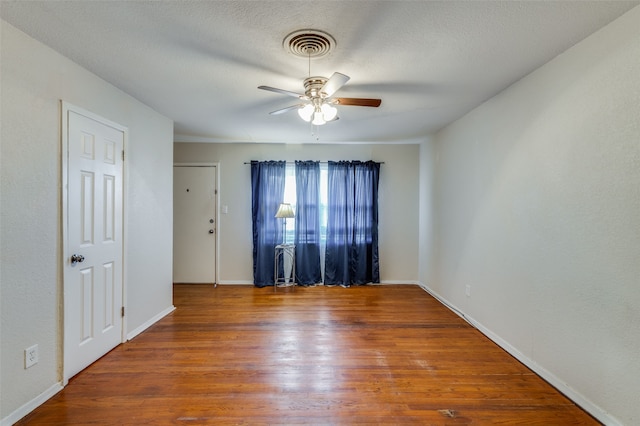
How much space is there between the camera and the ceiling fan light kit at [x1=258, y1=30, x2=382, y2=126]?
180cm

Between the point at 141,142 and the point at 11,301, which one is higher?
the point at 141,142

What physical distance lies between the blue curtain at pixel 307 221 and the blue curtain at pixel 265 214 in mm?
302

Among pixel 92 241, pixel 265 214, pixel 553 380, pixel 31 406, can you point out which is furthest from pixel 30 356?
pixel 553 380

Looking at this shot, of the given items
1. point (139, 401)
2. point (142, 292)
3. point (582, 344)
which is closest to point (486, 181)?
point (582, 344)

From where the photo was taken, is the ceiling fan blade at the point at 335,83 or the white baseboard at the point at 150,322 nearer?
the ceiling fan blade at the point at 335,83

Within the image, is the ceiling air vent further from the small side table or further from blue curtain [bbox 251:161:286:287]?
the small side table

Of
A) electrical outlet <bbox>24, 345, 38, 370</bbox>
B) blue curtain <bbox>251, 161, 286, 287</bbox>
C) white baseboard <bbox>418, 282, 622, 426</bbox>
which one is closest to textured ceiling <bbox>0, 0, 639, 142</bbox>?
blue curtain <bbox>251, 161, 286, 287</bbox>

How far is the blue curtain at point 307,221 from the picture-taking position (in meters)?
4.69

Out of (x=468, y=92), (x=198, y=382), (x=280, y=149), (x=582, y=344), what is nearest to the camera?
(x=582, y=344)

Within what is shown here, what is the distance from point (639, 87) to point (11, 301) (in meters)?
3.86

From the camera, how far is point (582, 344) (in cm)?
183

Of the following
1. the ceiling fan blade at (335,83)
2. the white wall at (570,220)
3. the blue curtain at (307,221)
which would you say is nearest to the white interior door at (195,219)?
the blue curtain at (307,221)

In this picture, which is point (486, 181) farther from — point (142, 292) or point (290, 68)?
point (142, 292)

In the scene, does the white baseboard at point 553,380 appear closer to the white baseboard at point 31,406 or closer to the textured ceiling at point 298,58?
the textured ceiling at point 298,58
